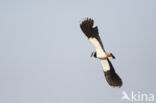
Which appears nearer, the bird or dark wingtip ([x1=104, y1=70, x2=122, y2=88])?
the bird

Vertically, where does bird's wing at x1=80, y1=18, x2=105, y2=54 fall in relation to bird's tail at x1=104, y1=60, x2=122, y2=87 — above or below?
above

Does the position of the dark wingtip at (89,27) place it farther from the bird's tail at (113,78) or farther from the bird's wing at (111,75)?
the bird's tail at (113,78)

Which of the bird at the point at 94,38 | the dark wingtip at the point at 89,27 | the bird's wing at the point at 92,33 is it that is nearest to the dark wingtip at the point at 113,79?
the bird at the point at 94,38

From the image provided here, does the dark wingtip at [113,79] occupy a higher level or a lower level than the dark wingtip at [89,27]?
lower

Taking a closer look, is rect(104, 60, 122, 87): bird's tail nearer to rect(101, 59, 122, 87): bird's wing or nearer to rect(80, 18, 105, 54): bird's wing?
rect(101, 59, 122, 87): bird's wing

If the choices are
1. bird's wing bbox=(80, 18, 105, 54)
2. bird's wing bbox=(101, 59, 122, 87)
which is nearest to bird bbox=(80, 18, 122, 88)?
bird's wing bbox=(80, 18, 105, 54)

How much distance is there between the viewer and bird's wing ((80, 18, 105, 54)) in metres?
18.0

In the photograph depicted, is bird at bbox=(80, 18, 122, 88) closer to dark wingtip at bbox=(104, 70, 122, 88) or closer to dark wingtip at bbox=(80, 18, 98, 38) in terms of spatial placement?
dark wingtip at bbox=(80, 18, 98, 38)

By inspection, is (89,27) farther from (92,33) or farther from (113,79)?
(113,79)

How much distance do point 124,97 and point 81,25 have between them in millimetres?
4520

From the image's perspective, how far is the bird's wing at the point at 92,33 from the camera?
1800 centimetres

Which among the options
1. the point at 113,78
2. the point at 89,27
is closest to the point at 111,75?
the point at 113,78

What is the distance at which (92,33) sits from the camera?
59.2 ft

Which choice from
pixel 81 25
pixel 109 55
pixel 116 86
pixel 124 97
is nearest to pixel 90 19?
pixel 81 25
